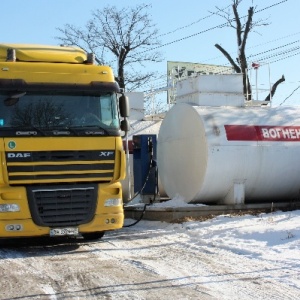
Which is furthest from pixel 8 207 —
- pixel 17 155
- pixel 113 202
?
pixel 113 202

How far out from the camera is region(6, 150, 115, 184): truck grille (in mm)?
9305

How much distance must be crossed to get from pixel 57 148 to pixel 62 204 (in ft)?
3.32

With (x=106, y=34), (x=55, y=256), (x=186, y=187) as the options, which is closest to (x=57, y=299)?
(x=55, y=256)

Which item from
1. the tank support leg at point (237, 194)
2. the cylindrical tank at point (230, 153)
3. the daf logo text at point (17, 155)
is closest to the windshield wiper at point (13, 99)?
the daf logo text at point (17, 155)

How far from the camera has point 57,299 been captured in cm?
623

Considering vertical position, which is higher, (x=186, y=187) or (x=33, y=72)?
(x=33, y=72)

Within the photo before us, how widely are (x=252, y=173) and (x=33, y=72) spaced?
6.37 meters

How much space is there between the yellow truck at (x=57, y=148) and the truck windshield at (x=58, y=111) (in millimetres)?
17

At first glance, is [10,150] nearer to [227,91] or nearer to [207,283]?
[207,283]

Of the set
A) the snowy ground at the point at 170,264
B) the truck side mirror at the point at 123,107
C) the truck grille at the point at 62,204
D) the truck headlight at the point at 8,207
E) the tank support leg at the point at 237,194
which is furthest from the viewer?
the tank support leg at the point at 237,194

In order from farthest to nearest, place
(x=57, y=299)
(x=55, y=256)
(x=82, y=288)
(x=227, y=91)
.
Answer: (x=227, y=91) < (x=55, y=256) < (x=82, y=288) < (x=57, y=299)

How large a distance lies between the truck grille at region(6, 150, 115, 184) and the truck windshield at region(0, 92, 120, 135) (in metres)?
0.47

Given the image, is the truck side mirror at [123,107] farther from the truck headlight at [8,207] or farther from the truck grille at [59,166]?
the truck headlight at [8,207]

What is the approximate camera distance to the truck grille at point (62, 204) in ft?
30.9
